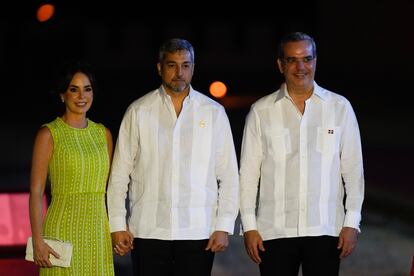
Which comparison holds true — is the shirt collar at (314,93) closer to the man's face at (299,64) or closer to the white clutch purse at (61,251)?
the man's face at (299,64)

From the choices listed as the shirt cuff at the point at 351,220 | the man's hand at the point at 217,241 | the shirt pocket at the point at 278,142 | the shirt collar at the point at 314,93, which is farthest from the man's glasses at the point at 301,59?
the man's hand at the point at 217,241

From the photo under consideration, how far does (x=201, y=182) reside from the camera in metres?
4.77

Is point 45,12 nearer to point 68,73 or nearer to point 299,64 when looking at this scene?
point 68,73

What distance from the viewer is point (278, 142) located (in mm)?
4789

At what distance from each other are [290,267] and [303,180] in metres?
0.43

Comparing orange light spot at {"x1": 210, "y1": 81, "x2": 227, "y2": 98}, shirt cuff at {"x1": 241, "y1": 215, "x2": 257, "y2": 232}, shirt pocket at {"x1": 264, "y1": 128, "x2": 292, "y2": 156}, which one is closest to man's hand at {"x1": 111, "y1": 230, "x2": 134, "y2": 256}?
shirt cuff at {"x1": 241, "y1": 215, "x2": 257, "y2": 232}

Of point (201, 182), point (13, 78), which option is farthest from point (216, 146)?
point (13, 78)

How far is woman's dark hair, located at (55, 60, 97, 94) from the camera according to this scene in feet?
16.1

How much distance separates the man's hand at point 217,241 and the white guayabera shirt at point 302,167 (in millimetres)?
137

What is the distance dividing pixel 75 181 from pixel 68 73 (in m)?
0.55

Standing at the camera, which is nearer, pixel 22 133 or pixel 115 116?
pixel 22 133

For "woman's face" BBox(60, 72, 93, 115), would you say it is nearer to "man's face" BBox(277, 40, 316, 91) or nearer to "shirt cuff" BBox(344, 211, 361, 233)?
"man's face" BBox(277, 40, 316, 91)

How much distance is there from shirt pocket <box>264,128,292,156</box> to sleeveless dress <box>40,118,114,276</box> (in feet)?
2.73

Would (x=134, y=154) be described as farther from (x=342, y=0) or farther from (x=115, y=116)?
(x=342, y=0)
